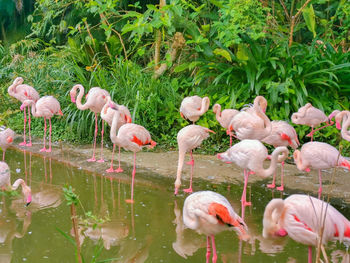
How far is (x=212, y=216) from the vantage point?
374 cm

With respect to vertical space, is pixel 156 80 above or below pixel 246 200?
above

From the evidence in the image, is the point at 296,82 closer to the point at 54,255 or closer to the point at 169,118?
the point at 169,118

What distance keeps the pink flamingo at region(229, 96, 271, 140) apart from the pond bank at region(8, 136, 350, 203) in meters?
0.56

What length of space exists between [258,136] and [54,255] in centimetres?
293

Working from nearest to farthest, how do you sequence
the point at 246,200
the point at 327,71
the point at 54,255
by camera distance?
1. the point at 54,255
2. the point at 246,200
3. the point at 327,71

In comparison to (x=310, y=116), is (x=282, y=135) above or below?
below

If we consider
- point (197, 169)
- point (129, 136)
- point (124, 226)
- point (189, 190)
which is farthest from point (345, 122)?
point (124, 226)

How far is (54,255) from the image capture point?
3.98 m

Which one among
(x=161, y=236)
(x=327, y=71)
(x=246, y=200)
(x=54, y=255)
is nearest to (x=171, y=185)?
(x=246, y=200)

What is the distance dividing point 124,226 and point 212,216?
122 centimetres

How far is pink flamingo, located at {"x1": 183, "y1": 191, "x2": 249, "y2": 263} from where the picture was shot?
374 cm

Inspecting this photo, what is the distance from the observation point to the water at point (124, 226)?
404 centimetres

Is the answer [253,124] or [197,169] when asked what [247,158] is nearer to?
[253,124]

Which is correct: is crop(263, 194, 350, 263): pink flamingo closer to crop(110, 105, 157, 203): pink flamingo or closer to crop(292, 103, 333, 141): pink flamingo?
crop(110, 105, 157, 203): pink flamingo
